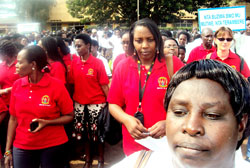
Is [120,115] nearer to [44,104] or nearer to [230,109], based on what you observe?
[44,104]

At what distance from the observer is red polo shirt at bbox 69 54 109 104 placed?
3574 mm

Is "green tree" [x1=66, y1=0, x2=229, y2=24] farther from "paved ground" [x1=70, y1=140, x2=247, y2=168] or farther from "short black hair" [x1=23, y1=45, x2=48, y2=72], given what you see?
"short black hair" [x1=23, y1=45, x2=48, y2=72]

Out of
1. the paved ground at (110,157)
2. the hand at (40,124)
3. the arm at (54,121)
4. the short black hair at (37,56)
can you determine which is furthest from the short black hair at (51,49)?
the paved ground at (110,157)

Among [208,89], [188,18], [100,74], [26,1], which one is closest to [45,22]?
[26,1]

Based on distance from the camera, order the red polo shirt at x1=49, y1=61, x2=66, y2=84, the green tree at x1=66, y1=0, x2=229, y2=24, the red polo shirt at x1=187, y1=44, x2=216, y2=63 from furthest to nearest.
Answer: the green tree at x1=66, y1=0, x2=229, y2=24 → the red polo shirt at x1=187, y1=44, x2=216, y2=63 → the red polo shirt at x1=49, y1=61, x2=66, y2=84

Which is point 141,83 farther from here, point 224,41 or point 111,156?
point 111,156

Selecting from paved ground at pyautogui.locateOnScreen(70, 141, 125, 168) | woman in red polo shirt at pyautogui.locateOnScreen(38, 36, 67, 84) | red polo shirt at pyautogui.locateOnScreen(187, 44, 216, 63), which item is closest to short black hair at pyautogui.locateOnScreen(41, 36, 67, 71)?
woman in red polo shirt at pyautogui.locateOnScreen(38, 36, 67, 84)

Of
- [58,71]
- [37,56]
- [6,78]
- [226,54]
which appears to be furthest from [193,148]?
[6,78]

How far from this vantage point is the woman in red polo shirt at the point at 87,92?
3580 mm

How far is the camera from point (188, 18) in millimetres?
41812

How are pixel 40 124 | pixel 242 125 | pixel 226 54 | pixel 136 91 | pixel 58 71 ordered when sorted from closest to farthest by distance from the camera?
pixel 242 125 → pixel 136 91 → pixel 40 124 → pixel 226 54 → pixel 58 71

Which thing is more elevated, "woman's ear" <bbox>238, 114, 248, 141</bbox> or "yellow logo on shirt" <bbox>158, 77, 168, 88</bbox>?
"yellow logo on shirt" <bbox>158, 77, 168, 88</bbox>

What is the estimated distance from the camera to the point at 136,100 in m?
2.08

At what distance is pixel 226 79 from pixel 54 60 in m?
3.16
